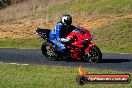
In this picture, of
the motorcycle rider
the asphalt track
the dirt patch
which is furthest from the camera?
the dirt patch

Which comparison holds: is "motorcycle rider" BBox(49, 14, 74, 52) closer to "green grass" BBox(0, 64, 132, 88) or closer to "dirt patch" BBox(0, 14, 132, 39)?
"green grass" BBox(0, 64, 132, 88)

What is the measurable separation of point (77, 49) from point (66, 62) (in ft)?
2.53

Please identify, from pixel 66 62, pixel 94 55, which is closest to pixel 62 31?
pixel 66 62

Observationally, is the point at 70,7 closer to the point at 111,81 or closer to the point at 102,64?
the point at 102,64

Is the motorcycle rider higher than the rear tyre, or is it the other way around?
the motorcycle rider

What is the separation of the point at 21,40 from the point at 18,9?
61.9ft

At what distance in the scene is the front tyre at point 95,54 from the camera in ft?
57.9

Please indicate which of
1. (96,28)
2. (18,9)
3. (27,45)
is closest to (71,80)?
(27,45)

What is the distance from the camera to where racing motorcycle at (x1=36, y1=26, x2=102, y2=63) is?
17.9 meters

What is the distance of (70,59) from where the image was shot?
19.0 metres

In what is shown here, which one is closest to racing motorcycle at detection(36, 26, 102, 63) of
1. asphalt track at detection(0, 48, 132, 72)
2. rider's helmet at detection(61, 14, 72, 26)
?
asphalt track at detection(0, 48, 132, 72)

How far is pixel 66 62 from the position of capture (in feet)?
59.7

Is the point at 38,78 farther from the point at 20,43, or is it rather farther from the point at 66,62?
the point at 20,43

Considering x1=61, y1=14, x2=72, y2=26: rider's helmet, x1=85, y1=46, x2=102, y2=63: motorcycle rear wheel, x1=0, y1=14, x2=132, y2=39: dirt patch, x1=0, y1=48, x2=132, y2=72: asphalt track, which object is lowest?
x1=0, y1=14, x2=132, y2=39: dirt patch
